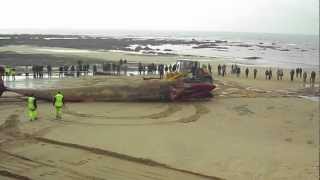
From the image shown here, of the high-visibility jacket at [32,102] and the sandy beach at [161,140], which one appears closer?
the sandy beach at [161,140]

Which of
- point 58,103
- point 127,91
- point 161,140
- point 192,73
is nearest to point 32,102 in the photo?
point 58,103

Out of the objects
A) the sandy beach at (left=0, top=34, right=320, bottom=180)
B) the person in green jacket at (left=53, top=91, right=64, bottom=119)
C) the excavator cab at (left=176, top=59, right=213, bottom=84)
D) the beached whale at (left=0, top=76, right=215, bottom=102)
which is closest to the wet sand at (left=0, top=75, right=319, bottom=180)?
Result: the sandy beach at (left=0, top=34, right=320, bottom=180)

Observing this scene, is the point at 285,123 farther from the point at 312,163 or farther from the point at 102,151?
the point at 102,151

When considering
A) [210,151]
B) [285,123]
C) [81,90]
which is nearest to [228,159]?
[210,151]

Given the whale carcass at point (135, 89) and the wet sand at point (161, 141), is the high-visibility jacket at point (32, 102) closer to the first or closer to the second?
the wet sand at point (161, 141)

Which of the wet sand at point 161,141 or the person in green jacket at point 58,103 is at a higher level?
the person in green jacket at point 58,103

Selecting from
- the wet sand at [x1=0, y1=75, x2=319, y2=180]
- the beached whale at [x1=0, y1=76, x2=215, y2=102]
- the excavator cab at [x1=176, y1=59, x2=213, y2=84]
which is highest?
the excavator cab at [x1=176, y1=59, x2=213, y2=84]

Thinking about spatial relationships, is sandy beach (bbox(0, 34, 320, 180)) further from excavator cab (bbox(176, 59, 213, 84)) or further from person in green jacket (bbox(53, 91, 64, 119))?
excavator cab (bbox(176, 59, 213, 84))

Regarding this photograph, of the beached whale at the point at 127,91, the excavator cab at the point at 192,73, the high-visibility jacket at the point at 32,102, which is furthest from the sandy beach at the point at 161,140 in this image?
the excavator cab at the point at 192,73
